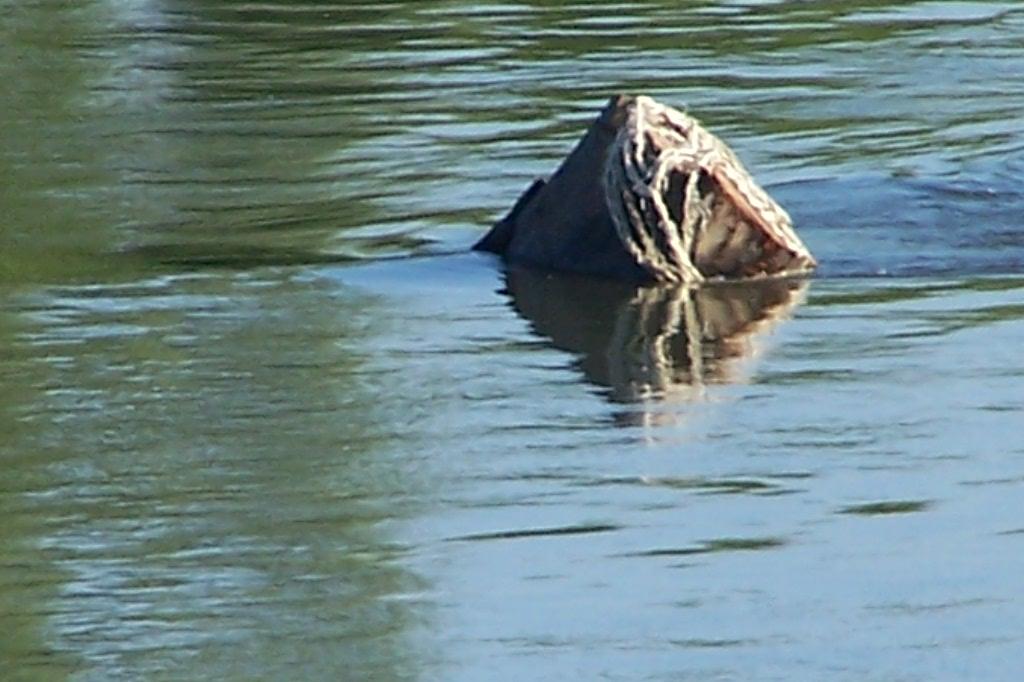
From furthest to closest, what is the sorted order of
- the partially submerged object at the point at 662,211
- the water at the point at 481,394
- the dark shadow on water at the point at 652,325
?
the partially submerged object at the point at 662,211 < the dark shadow on water at the point at 652,325 < the water at the point at 481,394

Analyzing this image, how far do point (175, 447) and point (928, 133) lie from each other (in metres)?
4.88

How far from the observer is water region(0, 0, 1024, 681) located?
17.5 ft

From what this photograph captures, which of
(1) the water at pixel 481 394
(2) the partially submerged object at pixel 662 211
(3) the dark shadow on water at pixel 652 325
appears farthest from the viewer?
(2) the partially submerged object at pixel 662 211

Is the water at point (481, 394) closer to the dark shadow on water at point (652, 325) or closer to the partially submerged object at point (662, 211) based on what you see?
the dark shadow on water at point (652, 325)

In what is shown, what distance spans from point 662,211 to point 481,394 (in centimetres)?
147

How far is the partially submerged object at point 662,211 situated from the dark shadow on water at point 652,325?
0.08 m

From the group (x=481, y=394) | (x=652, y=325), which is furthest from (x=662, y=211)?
(x=481, y=394)

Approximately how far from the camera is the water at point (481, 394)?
5.34 metres

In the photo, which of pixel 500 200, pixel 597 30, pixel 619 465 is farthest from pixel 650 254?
pixel 597 30

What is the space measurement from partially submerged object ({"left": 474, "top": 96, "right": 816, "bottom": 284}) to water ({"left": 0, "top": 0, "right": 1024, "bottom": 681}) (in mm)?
149

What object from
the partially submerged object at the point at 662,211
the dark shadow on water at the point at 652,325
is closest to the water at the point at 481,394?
the dark shadow on water at the point at 652,325

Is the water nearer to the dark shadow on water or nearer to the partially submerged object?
the dark shadow on water

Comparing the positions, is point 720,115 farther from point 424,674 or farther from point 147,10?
point 424,674

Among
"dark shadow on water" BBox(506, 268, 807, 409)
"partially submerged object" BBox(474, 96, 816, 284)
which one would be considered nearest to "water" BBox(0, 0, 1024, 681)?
"dark shadow on water" BBox(506, 268, 807, 409)
